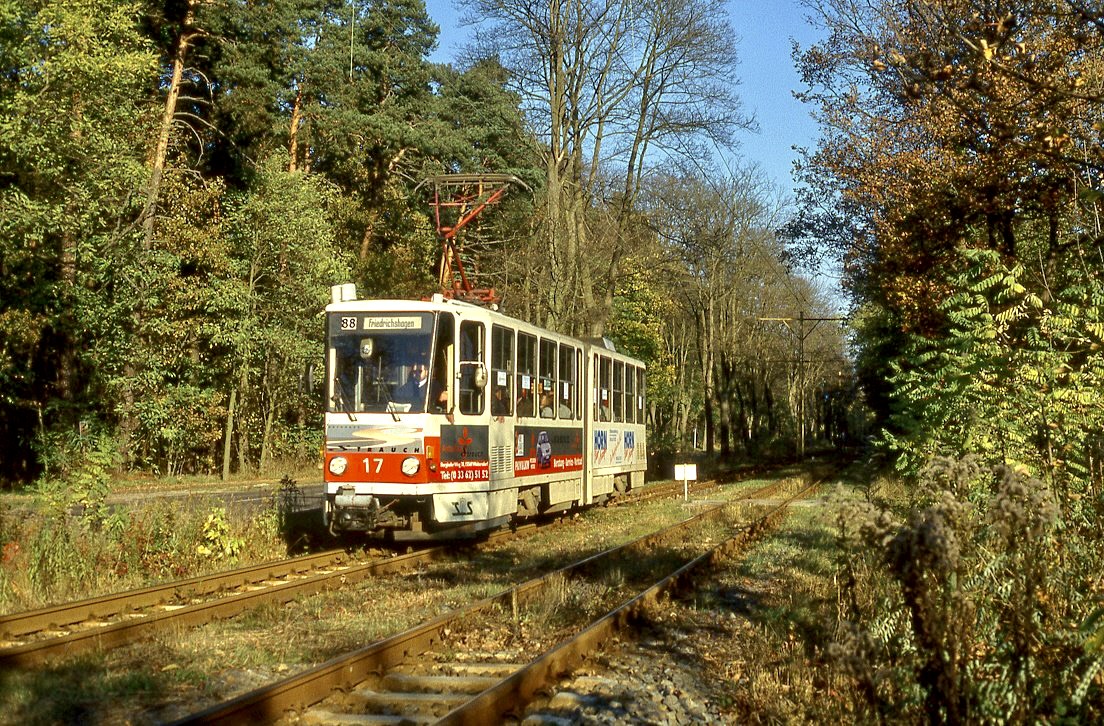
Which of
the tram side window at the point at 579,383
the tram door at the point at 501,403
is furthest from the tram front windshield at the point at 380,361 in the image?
the tram side window at the point at 579,383

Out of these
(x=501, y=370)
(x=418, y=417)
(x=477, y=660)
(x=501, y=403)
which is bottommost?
(x=477, y=660)

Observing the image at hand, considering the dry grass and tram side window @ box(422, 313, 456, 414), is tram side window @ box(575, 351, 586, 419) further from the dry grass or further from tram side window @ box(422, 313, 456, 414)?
tram side window @ box(422, 313, 456, 414)

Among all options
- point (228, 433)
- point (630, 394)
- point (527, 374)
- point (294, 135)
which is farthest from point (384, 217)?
point (527, 374)

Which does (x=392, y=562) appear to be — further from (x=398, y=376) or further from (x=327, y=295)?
(x=327, y=295)

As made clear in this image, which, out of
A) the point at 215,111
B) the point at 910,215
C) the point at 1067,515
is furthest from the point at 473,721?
the point at 215,111

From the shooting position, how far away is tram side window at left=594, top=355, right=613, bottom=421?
1927cm

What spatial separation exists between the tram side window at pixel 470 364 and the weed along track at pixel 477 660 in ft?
8.38

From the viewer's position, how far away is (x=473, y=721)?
582 cm

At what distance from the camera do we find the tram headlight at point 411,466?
42.0 feet

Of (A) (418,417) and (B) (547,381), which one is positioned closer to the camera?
(A) (418,417)

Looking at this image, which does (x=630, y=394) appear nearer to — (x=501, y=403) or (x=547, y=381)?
(x=547, y=381)

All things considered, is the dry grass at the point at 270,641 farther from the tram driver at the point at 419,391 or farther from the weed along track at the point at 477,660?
the tram driver at the point at 419,391

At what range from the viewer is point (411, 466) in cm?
1280

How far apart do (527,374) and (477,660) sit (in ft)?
26.4
